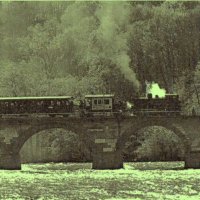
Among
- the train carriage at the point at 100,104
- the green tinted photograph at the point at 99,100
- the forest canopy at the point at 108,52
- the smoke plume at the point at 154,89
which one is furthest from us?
the forest canopy at the point at 108,52

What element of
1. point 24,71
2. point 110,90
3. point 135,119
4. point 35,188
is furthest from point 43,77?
point 35,188

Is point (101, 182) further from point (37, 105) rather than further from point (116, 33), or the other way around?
point (116, 33)

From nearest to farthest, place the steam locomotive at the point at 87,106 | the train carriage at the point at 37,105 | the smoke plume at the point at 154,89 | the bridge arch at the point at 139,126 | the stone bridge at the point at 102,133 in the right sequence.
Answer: the stone bridge at the point at 102,133, the bridge arch at the point at 139,126, the steam locomotive at the point at 87,106, the train carriage at the point at 37,105, the smoke plume at the point at 154,89

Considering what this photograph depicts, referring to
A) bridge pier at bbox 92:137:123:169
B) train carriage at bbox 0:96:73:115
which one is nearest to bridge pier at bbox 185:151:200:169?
bridge pier at bbox 92:137:123:169

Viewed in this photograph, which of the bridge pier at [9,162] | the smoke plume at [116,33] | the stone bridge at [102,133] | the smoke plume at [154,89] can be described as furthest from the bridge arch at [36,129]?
the smoke plume at [116,33]

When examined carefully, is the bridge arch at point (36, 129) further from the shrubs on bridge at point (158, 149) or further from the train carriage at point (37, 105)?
the shrubs on bridge at point (158, 149)

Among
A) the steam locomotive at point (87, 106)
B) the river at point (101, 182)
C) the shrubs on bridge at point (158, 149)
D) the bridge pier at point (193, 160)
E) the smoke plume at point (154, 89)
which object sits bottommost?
the river at point (101, 182)

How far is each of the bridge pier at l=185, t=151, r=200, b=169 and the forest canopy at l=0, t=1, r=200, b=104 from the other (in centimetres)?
2084

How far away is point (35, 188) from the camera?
229ft

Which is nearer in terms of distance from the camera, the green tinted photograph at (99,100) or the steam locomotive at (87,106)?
the green tinted photograph at (99,100)

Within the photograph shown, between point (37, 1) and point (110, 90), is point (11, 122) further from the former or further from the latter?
point (37, 1)

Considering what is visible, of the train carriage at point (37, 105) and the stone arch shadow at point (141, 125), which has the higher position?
the train carriage at point (37, 105)

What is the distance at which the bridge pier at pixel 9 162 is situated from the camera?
86062 millimetres

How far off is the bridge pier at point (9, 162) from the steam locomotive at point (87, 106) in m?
4.30
